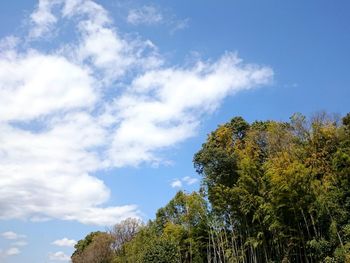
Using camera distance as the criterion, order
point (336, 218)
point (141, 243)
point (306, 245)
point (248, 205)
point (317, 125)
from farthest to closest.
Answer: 1. point (141, 243)
2. point (248, 205)
3. point (317, 125)
4. point (306, 245)
5. point (336, 218)

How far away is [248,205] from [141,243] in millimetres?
20613

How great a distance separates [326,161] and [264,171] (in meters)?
3.92

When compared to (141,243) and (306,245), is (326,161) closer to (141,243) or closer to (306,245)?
(306,245)

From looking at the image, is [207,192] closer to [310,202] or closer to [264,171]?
[264,171]

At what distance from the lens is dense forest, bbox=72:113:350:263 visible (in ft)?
68.8

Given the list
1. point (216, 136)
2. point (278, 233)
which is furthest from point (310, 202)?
point (216, 136)

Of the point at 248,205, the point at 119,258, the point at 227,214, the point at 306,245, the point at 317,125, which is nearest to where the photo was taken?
the point at 306,245

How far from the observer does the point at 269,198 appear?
23234 millimetres

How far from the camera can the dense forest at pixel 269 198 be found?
21.0 m

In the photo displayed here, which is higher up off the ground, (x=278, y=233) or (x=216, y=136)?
(x=216, y=136)

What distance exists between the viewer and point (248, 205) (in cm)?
2544

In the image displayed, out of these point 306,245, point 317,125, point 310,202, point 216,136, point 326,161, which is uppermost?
point 216,136

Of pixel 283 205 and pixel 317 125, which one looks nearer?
pixel 283 205

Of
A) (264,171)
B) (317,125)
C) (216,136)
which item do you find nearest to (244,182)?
(264,171)
